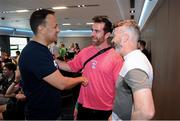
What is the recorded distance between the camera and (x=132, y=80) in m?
1.46

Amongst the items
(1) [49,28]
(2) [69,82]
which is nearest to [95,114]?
(2) [69,82]

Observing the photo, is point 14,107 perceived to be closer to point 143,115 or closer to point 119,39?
point 119,39

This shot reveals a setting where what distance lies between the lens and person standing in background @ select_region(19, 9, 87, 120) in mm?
1870

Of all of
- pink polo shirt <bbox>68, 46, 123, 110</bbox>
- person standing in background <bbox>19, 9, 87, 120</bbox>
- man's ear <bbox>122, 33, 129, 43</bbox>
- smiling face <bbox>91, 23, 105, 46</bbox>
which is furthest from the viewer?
smiling face <bbox>91, 23, 105, 46</bbox>

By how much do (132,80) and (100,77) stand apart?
3.27 ft

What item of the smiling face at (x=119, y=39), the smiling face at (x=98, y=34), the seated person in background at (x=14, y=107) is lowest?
the seated person in background at (x=14, y=107)

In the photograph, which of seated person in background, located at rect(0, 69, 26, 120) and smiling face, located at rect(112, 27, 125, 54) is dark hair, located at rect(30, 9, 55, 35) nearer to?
smiling face, located at rect(112, 27, 125, 54)

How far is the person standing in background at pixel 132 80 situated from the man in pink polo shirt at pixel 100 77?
68cm

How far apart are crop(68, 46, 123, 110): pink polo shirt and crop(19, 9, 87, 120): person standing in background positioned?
40 centimetres

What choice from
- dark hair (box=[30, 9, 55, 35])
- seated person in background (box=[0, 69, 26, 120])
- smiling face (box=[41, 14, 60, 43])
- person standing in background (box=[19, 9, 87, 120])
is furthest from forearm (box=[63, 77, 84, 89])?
seated person in background (box=[0, 69, 26, 120])

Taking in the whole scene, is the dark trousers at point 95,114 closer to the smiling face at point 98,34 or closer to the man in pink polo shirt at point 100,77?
the man in pink polo shirt at point 100,77

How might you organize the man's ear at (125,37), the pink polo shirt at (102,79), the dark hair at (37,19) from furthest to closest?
1. the pink polo shirt at (102,79)
2. the dark hair at (37,19)
3. the man's ear at (125,37)

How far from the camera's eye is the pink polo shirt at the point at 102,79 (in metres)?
2.42

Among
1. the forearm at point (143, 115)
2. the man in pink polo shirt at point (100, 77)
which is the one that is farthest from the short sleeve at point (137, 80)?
the man in pink polo shirt at point (100, 77)
